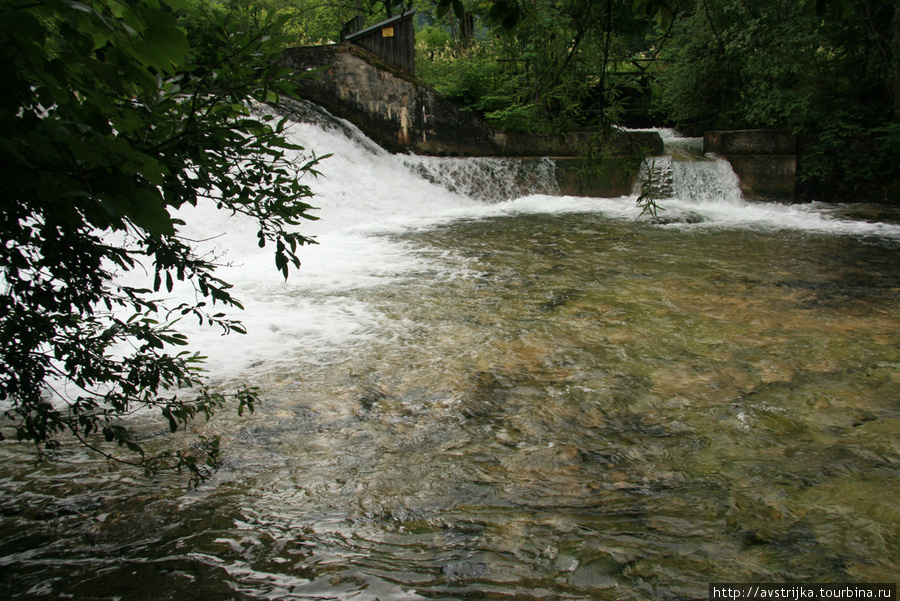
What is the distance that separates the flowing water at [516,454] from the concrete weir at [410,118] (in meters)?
7.30

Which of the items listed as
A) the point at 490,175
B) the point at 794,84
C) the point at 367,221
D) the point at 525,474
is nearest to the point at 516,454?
the point at 525,474

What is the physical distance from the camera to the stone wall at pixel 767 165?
1287cm

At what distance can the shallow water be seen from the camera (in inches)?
82.5

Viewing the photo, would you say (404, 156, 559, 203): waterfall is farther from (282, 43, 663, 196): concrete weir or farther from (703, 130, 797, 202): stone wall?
(703, 130, 797, 202): stone wall

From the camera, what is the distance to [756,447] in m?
3.11

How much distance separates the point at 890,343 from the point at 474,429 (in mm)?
3717

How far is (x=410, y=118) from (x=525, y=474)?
41.9 ft

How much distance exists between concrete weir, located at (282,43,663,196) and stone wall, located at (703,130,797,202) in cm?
196

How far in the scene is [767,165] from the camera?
507 inches

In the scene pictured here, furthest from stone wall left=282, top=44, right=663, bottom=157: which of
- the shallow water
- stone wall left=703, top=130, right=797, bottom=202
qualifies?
the shallow water

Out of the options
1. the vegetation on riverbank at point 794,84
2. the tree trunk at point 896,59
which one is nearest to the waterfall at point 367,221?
the vegetation on riverbank at point 794,84

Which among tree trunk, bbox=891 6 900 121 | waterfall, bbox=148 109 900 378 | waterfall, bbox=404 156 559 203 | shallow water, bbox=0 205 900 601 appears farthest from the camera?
waterfall, bbox=404 156 559 203

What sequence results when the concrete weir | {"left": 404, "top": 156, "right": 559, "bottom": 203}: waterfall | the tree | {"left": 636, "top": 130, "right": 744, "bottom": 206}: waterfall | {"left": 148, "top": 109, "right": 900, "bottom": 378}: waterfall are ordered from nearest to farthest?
the tree, {"left": 148, "top": 109, "right": 900, "bottom": 378}: waterfall, {"left": 636, "top": 130, "right": 744, "bottom": 206}: waterfall, the concrete weir, {"left": 404, "top": 156, "right": 559, "bottom": 203}: waterfall

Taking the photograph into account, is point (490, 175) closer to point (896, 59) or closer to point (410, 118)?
point (410, 118)
